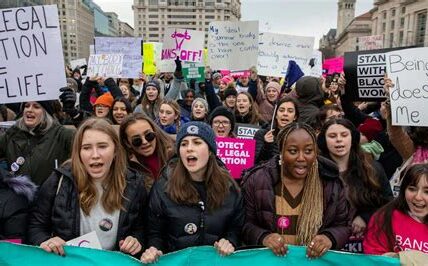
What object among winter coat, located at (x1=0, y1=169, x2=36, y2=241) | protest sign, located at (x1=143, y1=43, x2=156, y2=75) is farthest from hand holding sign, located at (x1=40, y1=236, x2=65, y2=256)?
protest sign, located at (x1=143, y1=43, x2=156, y2=75)

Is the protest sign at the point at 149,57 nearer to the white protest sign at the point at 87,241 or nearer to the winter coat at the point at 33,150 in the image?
the winter coat at the point at 33,150

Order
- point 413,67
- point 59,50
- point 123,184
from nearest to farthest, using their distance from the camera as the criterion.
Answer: point 123,184, point 59,50, point 413,67

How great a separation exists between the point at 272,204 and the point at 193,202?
52 cm

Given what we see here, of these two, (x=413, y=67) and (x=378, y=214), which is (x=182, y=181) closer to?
(x=378, y=214)

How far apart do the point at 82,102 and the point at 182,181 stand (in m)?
3.92

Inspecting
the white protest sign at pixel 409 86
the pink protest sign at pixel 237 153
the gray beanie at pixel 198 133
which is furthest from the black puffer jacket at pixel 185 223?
the white protest sign at pixel 409 86

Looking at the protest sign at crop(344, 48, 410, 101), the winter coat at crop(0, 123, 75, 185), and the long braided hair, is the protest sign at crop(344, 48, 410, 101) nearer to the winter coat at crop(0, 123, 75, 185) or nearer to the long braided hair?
the long braided hair

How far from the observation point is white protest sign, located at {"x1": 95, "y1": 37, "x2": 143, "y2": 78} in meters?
9.66

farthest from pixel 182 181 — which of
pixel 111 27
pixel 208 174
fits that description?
pixel 111 27

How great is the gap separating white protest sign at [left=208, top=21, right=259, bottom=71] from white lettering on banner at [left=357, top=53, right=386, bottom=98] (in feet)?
11.6

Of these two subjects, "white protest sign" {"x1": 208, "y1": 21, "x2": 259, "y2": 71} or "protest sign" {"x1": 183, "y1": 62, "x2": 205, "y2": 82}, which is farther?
"protest sign" {"x1": 183, "y1": 62, "x2": 205, "y2": 82}

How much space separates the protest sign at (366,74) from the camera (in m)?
4.16

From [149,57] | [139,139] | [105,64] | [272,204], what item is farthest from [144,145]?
[149,57]

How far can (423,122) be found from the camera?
11.4 ft
